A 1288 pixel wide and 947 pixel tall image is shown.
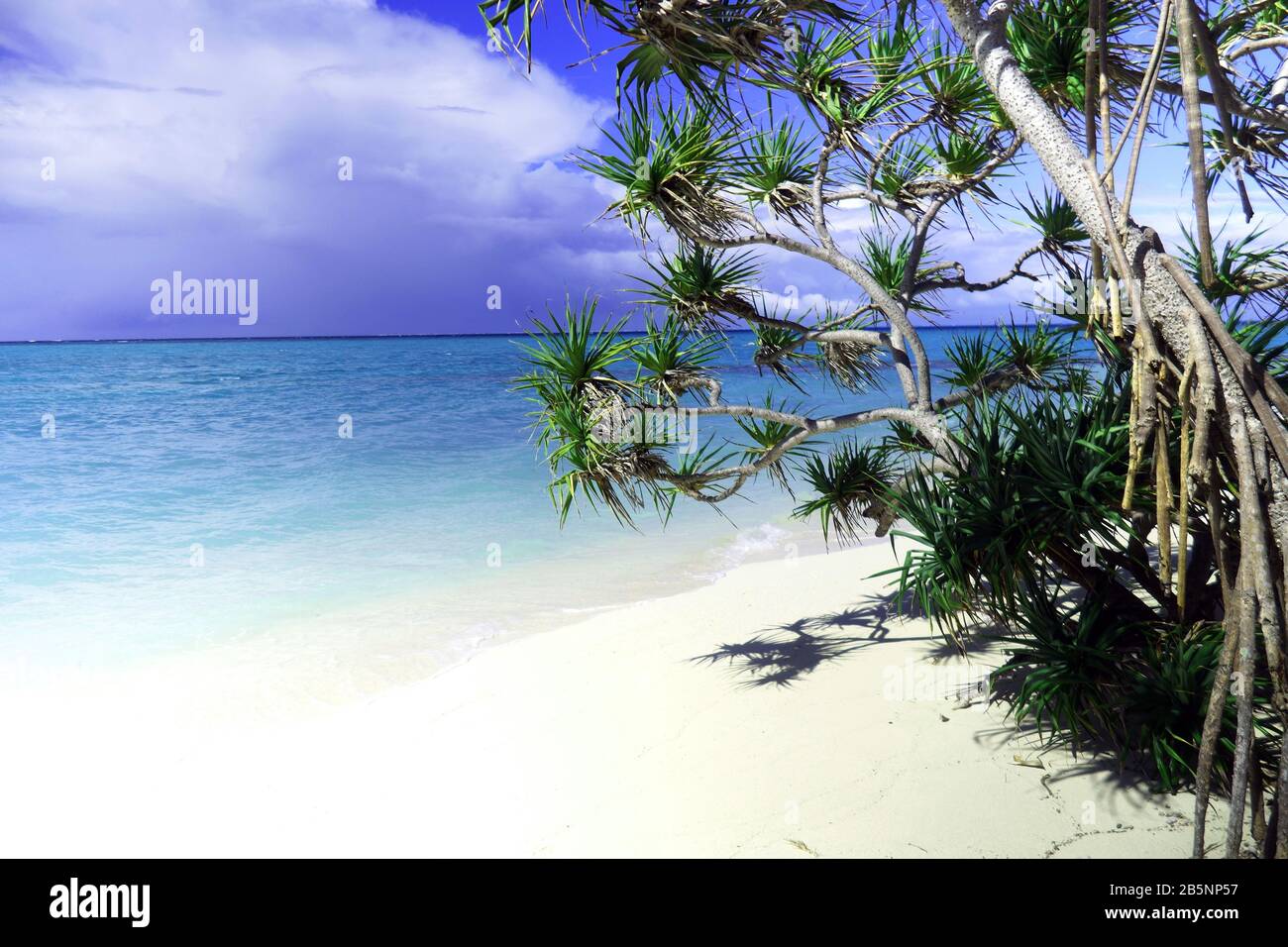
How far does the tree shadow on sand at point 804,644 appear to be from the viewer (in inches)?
188

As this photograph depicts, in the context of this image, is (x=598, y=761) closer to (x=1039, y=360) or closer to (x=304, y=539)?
(x=1039, y=360)

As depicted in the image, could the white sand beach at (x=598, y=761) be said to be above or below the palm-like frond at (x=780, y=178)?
below

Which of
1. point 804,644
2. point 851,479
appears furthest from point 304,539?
point 851,479

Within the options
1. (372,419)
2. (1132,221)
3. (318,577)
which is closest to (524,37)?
(1132,221)

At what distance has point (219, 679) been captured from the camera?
5.89 metres

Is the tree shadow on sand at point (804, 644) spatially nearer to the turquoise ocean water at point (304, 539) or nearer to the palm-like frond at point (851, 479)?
the palm-like frond at point (851, 479)

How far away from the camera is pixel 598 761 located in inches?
159

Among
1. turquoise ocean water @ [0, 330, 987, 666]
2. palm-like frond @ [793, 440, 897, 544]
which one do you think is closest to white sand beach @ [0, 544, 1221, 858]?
palm-like frond @ [793, 440, 897, 544]

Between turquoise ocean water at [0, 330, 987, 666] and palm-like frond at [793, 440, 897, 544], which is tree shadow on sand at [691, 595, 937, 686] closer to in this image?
palm-like frond at [793, 440, 897, 544]

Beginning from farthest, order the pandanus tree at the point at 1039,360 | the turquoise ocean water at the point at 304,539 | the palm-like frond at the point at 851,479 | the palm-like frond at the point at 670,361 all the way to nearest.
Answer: the turquoise ocean water at the point at 304,539, the palm-like frond at the point at 851,479, the palm-like frond at the point at 670,361, the pandanus tree at the point at 1039,360

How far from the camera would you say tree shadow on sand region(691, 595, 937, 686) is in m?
4.77

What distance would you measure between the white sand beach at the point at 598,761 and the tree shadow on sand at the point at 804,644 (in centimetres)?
2

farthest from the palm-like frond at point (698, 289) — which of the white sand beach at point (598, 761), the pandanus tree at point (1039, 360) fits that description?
the white sand beach at point (598, 761)

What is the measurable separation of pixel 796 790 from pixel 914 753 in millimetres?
600
